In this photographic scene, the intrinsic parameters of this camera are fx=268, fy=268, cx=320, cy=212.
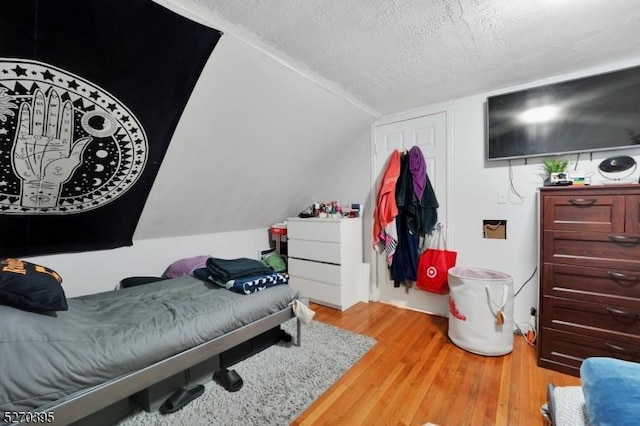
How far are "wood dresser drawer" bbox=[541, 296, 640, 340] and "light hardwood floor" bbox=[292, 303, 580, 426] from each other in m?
0.35

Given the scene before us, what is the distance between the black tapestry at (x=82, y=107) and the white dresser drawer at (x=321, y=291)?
75.8 inches

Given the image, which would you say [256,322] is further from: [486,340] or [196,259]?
[486,340]

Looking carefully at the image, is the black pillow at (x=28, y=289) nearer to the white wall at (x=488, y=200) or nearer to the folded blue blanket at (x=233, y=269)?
the folded blue blanket at (x=233, y=269)

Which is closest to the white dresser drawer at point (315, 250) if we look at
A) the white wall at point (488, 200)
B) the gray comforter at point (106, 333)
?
the gray comforter at point (106, 333)

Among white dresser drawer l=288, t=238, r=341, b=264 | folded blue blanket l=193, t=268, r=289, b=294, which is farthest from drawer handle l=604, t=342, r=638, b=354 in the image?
folded blue blanket l=193, t=268, r=289, b=294

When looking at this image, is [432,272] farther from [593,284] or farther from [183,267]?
[183,267]

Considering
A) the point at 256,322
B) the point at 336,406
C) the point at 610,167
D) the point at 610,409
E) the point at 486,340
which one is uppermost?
the point at 610,167

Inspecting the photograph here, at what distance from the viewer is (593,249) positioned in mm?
1823

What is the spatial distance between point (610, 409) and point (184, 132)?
→ 8.28ft

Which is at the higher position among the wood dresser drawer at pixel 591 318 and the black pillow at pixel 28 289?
the black pillow at pixel 28 289

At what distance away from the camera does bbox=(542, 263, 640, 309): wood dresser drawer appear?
5.64 feet

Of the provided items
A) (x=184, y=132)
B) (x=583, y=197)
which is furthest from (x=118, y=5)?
(x=583, y=197)

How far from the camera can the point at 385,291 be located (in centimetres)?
323

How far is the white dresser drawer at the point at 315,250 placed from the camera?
304 centimetres
